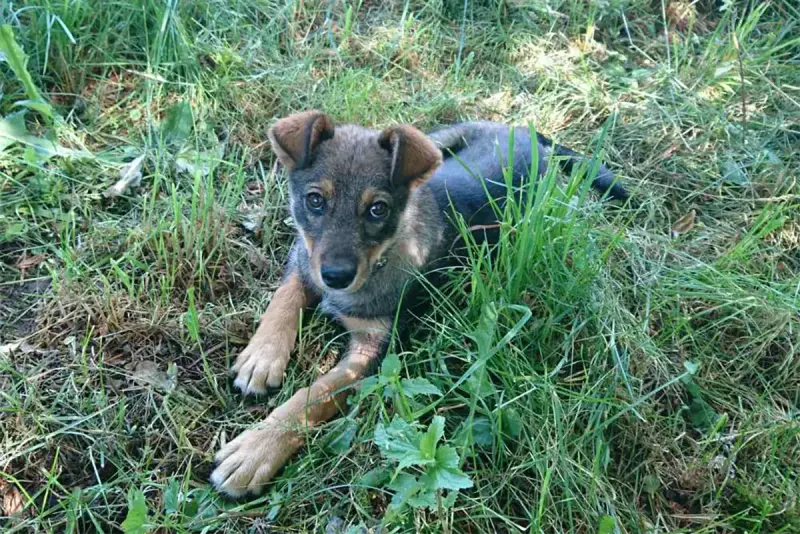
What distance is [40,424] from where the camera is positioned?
2857 mm

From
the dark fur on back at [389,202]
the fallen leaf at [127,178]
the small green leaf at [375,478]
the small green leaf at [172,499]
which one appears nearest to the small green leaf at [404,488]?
the small green leaf at [375,478]

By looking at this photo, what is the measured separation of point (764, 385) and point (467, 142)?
210 centimetres

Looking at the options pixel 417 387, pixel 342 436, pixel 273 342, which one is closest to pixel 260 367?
pixel 273 342

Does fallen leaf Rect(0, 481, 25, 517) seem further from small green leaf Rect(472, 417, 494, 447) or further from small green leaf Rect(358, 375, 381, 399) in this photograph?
small green leaf Rect(472, 417, 494, 447)

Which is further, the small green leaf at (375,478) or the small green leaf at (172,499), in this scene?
the small green leaf at (375,478)

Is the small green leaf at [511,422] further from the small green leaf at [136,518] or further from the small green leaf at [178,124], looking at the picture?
the small green leaf at [178,124]

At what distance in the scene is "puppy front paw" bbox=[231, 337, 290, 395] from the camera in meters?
3.20

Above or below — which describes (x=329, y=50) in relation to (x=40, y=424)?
above

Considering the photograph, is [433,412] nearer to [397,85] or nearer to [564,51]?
[397,85]

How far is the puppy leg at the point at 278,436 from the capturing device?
2840 mm

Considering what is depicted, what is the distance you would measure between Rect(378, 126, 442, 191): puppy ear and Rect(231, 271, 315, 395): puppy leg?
806 mm

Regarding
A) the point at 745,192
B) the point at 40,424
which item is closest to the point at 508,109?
the point at 745,192

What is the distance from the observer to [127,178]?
154 inches

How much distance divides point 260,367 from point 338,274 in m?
0.60
